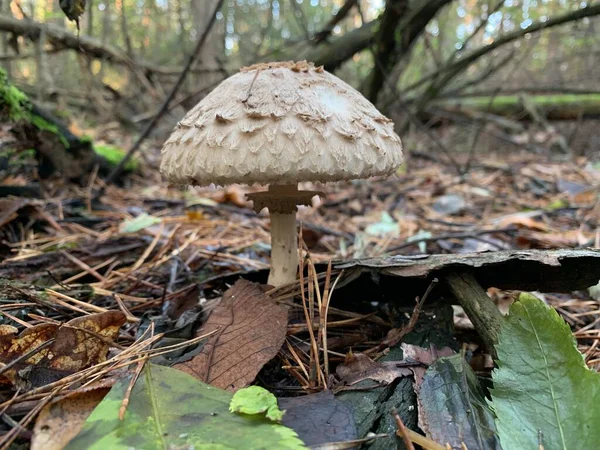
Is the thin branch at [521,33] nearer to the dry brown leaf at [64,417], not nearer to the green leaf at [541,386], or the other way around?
the green leaf at [541,386]

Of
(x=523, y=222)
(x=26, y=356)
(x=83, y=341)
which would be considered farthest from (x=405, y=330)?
(x=523, y=222)

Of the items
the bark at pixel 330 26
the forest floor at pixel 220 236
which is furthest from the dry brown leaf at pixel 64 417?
the bark at pixel 330 26

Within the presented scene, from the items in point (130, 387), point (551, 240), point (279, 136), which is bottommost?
point (130, 387)

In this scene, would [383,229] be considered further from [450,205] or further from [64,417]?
[64,417]

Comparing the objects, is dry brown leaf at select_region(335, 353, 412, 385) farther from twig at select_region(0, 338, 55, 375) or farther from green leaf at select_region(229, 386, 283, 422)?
twig at select_region(0, 338, 55, 375)

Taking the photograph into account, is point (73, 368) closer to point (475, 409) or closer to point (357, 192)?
point (475, 409)

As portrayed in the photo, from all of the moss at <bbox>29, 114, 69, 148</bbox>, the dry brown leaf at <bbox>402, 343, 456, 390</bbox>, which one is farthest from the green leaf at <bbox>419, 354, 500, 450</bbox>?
the moss at <bbox>29, 114, 69, 148</bbox>
